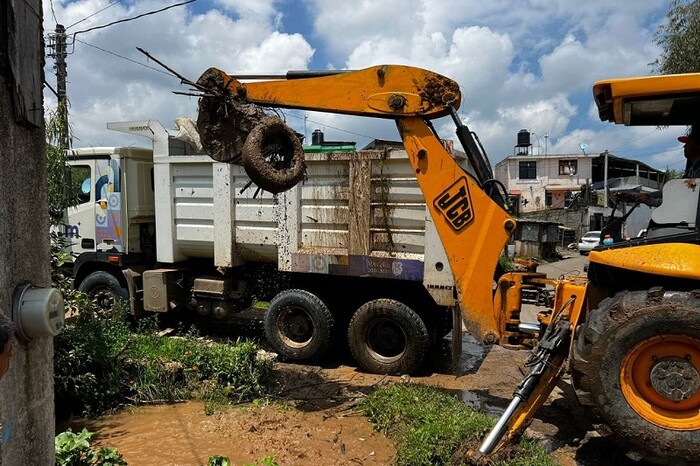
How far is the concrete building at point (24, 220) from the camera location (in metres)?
2.28

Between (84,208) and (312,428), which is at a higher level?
(84,208)

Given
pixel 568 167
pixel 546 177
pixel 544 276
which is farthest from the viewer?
pixel 546 177

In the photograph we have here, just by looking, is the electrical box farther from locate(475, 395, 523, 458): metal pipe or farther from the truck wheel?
the truck wheel

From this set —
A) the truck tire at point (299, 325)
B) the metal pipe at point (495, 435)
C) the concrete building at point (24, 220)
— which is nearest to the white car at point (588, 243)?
the truck tire at point (299, 325)

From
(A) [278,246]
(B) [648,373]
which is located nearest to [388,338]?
(A) [278,246]

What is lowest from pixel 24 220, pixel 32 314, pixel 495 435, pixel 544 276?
pixel 495 435

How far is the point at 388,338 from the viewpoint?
5887 mm

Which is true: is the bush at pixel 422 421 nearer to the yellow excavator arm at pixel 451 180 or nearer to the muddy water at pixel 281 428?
the muddy water at pixel 281 428

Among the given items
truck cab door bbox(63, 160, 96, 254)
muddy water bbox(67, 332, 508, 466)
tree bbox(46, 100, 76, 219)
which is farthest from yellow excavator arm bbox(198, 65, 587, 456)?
truck cab door bbox(63, 160, 96, 254)

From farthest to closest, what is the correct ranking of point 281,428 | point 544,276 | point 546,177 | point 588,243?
point 546,177 < point 588,243 < point 544,276 < point 281,428

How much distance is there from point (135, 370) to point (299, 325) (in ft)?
6.13

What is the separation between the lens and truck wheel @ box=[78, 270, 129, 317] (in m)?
7.28

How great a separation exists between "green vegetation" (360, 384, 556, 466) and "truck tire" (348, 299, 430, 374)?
0.51 m

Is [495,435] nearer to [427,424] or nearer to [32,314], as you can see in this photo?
[427,424]
